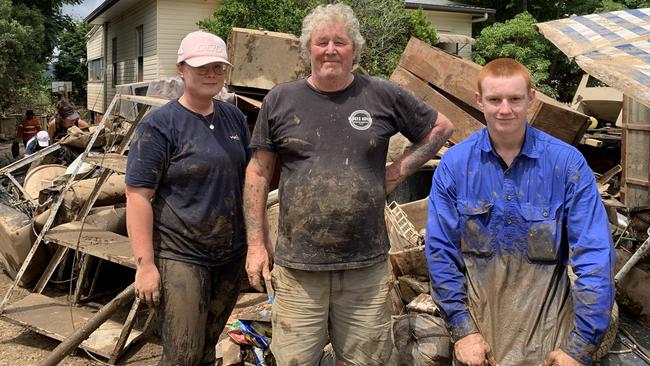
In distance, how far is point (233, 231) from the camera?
277 cm

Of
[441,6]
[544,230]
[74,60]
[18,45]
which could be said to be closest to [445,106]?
[544,230]

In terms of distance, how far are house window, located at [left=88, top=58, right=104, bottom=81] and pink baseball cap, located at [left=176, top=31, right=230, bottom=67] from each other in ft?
71.8

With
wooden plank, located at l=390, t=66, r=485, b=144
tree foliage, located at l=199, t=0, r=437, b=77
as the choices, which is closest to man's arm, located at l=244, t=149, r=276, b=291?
wooden plank, located at l=390, t=66, r=485, b=144

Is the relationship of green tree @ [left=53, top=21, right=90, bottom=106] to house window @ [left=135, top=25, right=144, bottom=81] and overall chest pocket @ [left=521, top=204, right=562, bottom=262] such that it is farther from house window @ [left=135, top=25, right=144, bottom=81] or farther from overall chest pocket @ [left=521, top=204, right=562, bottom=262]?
overall chest pocket @ [left=521, top=204, right=562, bottom=262]

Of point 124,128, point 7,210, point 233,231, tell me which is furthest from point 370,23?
point 233,231

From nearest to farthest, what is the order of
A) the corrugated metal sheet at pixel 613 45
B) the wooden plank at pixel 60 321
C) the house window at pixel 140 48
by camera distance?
1. the corrugated metal sheet at pixel 613 45
2. the wooden plank at pixel 60 321
3. the house window at pixel 140 48

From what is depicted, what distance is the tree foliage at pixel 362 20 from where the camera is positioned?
37.8 ft

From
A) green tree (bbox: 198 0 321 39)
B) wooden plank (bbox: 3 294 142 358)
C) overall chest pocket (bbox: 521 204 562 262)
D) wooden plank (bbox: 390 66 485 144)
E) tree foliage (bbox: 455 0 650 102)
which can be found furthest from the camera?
tree foliage (bbox: 455 0 650 102)

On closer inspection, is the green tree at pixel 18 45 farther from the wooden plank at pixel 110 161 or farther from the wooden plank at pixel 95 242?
the wooden plank at pixel 95 242

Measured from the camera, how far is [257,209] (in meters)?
2.62

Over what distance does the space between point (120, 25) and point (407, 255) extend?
18031 mm

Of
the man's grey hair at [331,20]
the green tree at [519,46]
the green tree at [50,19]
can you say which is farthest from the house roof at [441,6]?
the man's grey hair at [331,20]

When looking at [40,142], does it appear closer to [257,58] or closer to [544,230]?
[257,58]

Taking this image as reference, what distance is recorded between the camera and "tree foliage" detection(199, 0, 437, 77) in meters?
11.5
